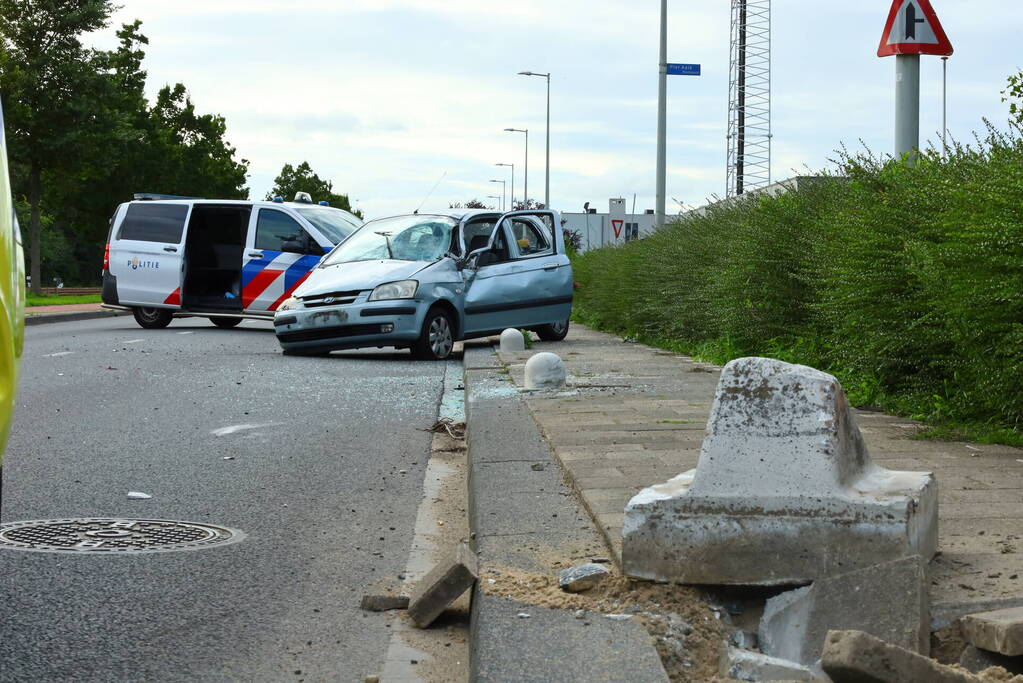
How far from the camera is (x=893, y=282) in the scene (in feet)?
25.1

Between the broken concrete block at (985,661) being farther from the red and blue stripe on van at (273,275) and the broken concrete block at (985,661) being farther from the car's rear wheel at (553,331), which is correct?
the red and blue stripe on van at (273,275)

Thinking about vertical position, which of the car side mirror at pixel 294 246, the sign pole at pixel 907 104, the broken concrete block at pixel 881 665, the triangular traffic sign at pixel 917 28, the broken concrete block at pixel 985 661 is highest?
the triangular traffic sign at pixel 917 28

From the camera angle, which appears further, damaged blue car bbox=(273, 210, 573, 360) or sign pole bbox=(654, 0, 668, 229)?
sign pole bbox=(654, 0, 668, 229)

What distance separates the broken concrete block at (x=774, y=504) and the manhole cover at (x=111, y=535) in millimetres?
1969

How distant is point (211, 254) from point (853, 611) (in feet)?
59.0

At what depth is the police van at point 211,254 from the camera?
1803cm

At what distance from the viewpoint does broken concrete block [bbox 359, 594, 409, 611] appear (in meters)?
3.96

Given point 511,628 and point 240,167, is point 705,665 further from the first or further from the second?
point 240,167

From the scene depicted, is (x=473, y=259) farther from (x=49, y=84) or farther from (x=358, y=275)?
(x=49, y=84)

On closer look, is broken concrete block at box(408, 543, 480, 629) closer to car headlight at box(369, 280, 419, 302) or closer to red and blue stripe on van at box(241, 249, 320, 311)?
car headlight at box(369, 280, 419, 302)

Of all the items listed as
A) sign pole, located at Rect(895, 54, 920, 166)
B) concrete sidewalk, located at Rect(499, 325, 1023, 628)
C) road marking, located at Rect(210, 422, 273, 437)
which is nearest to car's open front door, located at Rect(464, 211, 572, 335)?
concrete sidewalk, located at Rect(499, 325, 1023, 628)

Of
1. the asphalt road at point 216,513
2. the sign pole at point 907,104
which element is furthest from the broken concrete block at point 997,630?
the sign pole at point 907,104

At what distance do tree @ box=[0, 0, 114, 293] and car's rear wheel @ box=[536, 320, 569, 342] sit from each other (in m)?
20.1

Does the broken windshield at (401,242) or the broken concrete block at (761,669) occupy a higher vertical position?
the broken windshield at (401,242)
